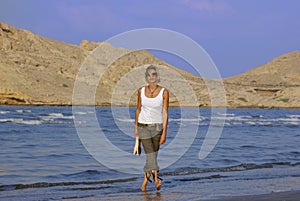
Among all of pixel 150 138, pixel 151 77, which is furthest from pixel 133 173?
pixel 151 77

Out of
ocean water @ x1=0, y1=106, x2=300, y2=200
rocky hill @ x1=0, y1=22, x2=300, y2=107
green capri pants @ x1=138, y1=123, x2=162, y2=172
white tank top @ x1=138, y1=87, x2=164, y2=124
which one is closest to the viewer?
white tank top @ x1=138, y1=87, x2=164, y2=124

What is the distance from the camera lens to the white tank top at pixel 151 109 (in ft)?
27.7

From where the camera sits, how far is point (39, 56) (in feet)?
387

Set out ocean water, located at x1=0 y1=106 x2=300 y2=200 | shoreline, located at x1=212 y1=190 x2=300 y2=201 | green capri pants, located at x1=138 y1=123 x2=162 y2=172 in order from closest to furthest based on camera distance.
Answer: shoreline, located at x1=212 y1=190 x2=300 y2=201 → green capri pants, located at x1=138 y1=123 x2=162 y2=172 → ocean water, located at x1=0 y1=106 x2=300 y2=200

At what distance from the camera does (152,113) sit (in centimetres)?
852

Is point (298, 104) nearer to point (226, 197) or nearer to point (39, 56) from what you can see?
point (39, 56)

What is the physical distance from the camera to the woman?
8.45 meters

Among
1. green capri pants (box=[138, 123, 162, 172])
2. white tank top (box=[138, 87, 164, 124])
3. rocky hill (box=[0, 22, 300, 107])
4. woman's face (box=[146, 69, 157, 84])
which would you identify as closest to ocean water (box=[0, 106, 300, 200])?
green capri pants (box=[138, 123, 162, 172])

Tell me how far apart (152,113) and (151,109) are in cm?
7

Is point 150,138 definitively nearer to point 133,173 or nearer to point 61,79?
point 133,173

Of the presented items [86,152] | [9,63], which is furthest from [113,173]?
[9,63]

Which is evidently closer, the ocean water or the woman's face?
the woman's face

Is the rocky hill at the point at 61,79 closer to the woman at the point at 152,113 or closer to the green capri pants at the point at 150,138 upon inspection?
the green capri pants at the point at 150,138

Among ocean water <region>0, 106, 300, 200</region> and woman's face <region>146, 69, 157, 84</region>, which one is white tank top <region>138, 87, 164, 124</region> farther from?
ocean water <region>0, 106, 300, 200</region>
